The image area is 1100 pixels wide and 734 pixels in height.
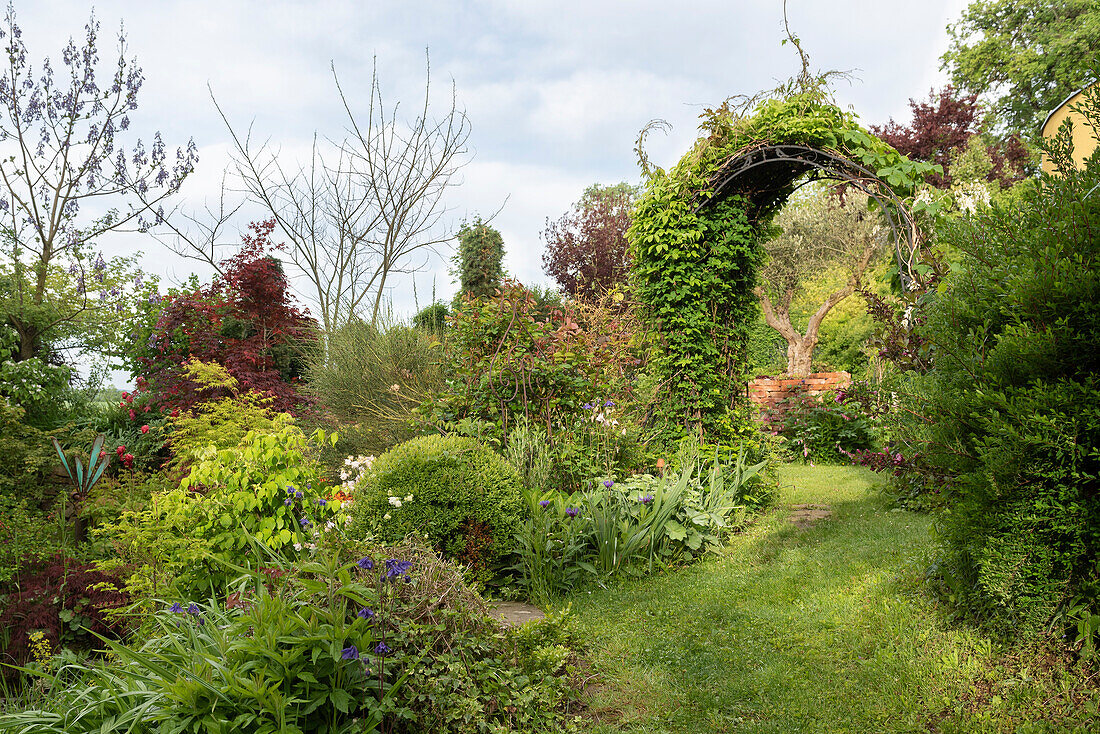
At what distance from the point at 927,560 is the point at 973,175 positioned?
1704cm

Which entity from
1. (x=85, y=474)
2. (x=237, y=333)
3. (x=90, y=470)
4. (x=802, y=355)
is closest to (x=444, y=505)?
(x=90, y=470)

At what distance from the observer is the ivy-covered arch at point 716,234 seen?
216 inches

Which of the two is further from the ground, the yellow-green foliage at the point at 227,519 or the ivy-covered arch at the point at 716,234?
the ivy-covered arch at the point at 716,234

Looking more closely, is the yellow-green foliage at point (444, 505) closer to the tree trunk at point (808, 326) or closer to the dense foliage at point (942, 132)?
the tree trunk at point (808, 326)

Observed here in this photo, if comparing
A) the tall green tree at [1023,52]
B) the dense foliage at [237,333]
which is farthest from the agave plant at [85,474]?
the tall green tree at [1023,52]

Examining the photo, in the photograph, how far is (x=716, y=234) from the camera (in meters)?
5.95

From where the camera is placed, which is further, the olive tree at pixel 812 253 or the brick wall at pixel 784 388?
the olive tree at pixel 812 253

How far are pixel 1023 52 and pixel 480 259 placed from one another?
1676 centimetres

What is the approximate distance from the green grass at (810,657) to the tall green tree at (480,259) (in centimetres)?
1245

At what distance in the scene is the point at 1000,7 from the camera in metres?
19.4

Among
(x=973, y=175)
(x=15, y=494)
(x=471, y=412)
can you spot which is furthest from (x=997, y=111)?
(x=15, y=494)

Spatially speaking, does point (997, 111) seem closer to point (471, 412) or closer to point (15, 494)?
point (471, 412)

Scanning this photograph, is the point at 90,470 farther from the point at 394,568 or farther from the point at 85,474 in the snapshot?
the point at 394,568

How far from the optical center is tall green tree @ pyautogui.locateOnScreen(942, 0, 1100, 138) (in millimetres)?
17553
